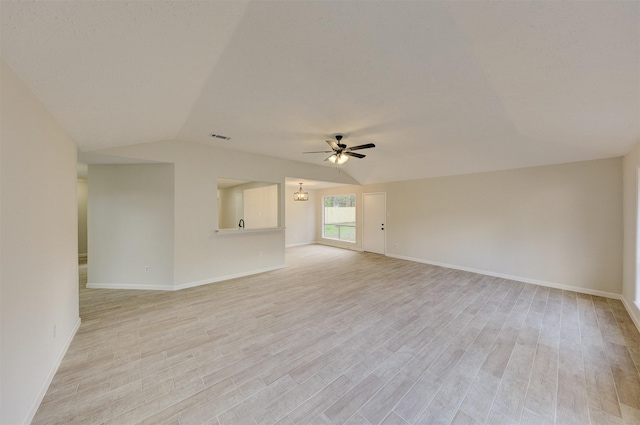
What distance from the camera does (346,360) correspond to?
2.22 m

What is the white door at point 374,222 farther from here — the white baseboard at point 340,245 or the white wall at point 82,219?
the white wall at point 82,219

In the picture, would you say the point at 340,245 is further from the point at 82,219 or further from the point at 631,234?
the point at 82,219

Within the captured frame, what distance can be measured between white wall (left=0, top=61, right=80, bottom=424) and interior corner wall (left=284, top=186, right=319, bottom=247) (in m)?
6.54

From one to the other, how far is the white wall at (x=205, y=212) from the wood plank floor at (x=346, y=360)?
65 centimetres

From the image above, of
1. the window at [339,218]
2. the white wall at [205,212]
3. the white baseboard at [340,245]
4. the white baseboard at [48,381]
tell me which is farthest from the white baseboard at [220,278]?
the window at [339,218]

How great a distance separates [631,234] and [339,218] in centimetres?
691

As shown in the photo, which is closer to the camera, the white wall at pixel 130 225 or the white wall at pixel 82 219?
the white wall at pixel 130 225

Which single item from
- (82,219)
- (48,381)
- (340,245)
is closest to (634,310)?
(48,381)

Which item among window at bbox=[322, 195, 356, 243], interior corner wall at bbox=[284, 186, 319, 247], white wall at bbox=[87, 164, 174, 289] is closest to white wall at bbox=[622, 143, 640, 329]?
window at bbox=[322, 195, 356, 243]

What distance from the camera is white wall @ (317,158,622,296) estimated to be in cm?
391

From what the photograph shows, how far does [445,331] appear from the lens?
2.75m

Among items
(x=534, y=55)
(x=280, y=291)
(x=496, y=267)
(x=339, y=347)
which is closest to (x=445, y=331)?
(x=339, y=347)

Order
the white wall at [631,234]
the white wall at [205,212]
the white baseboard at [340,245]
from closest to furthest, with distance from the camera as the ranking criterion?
the white wall at [631,234] → the white wall at [205,212] → the white baseboard at [340,245]

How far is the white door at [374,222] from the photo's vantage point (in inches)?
291
